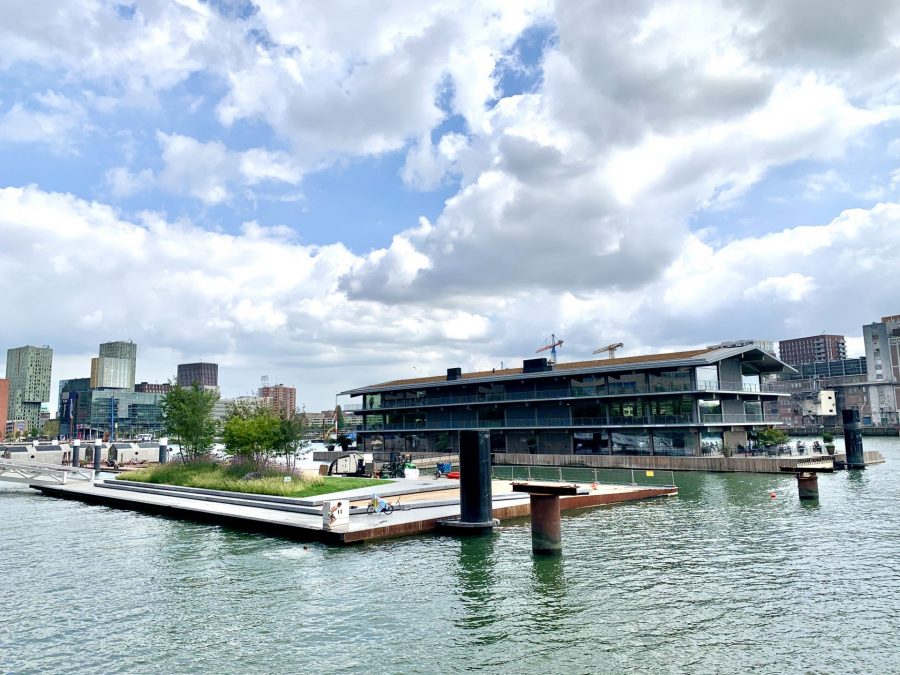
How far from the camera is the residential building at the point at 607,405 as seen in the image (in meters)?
70.0

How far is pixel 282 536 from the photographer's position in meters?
28.7

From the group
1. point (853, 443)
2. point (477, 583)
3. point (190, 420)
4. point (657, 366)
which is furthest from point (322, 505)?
point (853, 443)

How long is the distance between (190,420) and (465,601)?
40592 millimetres

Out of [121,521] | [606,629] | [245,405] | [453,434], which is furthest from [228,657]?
[453,434]

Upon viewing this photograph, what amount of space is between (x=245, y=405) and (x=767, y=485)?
140 ft

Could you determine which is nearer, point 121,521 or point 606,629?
point 606,629

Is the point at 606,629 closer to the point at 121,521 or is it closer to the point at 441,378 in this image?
the point at 121,521

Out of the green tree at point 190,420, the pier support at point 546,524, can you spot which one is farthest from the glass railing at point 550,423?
the pier support at point 546,524

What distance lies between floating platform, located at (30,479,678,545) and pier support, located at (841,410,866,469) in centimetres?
2994

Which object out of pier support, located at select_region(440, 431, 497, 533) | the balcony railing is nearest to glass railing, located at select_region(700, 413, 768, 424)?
the balcony railing

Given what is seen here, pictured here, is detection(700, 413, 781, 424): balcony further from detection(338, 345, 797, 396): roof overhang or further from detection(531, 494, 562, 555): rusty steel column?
detection(531, 494, 562, 555): rusty steel column

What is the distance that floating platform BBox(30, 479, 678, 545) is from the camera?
92.3ft

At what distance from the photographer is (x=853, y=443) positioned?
62.0 m

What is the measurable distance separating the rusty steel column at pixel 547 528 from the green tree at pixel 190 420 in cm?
3618
